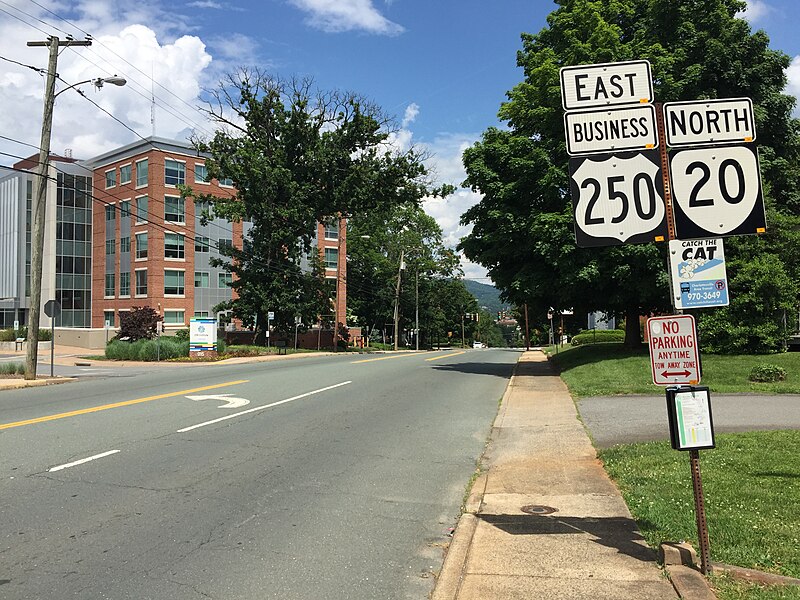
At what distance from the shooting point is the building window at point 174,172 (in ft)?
185

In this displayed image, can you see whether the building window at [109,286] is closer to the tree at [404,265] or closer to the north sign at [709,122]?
the tree at [404,265]

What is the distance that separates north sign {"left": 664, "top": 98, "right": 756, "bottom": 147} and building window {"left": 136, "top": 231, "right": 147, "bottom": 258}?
190 ft

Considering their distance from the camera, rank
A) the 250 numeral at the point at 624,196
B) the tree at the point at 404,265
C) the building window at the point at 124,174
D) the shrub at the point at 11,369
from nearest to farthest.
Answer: the 250 numeral at the point at 624,196
the shrub at the point at 11,369
the building window at the point at 124,174
the tree at the point at 404,265

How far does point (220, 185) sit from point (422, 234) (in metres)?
32.0

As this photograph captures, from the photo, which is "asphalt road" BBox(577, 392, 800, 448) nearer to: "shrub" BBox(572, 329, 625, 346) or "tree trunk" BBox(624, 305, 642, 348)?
"tree trunk" BBox(624, 305, 642, 348)

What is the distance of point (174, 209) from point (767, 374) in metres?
50.9

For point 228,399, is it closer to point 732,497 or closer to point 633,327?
point 732,497

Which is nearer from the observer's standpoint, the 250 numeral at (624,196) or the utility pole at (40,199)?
the 250 numeral at (624,196)

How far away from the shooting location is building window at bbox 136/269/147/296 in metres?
57.2

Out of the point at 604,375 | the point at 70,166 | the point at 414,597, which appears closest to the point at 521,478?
the point at 414,597

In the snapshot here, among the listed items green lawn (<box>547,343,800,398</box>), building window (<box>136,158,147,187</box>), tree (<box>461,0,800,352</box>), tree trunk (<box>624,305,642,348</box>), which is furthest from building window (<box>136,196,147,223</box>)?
green lawn (<box>547,343,800,398</box>)

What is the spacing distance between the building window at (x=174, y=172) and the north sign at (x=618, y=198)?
56.3 metres

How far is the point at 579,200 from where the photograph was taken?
4.99 meters

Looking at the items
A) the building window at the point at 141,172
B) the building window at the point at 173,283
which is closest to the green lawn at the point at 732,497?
the building window at the point at 173,283
